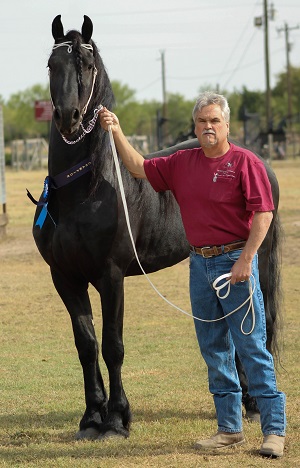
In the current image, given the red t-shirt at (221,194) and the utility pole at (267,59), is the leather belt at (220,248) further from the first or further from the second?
the utility pole at (267,59)

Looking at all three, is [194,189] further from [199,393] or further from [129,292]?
[129,292]

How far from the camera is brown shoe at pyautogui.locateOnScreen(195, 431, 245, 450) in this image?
5.53 metres

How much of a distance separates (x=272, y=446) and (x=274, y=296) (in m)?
1.89

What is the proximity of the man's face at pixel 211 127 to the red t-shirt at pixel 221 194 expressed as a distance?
0.36 ft

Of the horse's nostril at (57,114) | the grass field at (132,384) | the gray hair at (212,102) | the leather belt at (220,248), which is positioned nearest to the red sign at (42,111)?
the grass field at (132,384)

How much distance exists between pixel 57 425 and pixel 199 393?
1323 millimetres

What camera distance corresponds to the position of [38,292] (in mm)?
12367

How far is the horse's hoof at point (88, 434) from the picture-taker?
5.97m

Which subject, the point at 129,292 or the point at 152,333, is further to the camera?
the point at 129,292

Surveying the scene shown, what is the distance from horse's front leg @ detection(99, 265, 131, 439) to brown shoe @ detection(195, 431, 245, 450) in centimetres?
63

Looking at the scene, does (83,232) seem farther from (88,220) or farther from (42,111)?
(42,111)

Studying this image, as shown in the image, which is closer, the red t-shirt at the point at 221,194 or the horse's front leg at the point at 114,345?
the red t-shirt at the point at 221,194

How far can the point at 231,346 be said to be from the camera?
218 inches

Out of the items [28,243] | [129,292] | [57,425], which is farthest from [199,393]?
[28,243]
